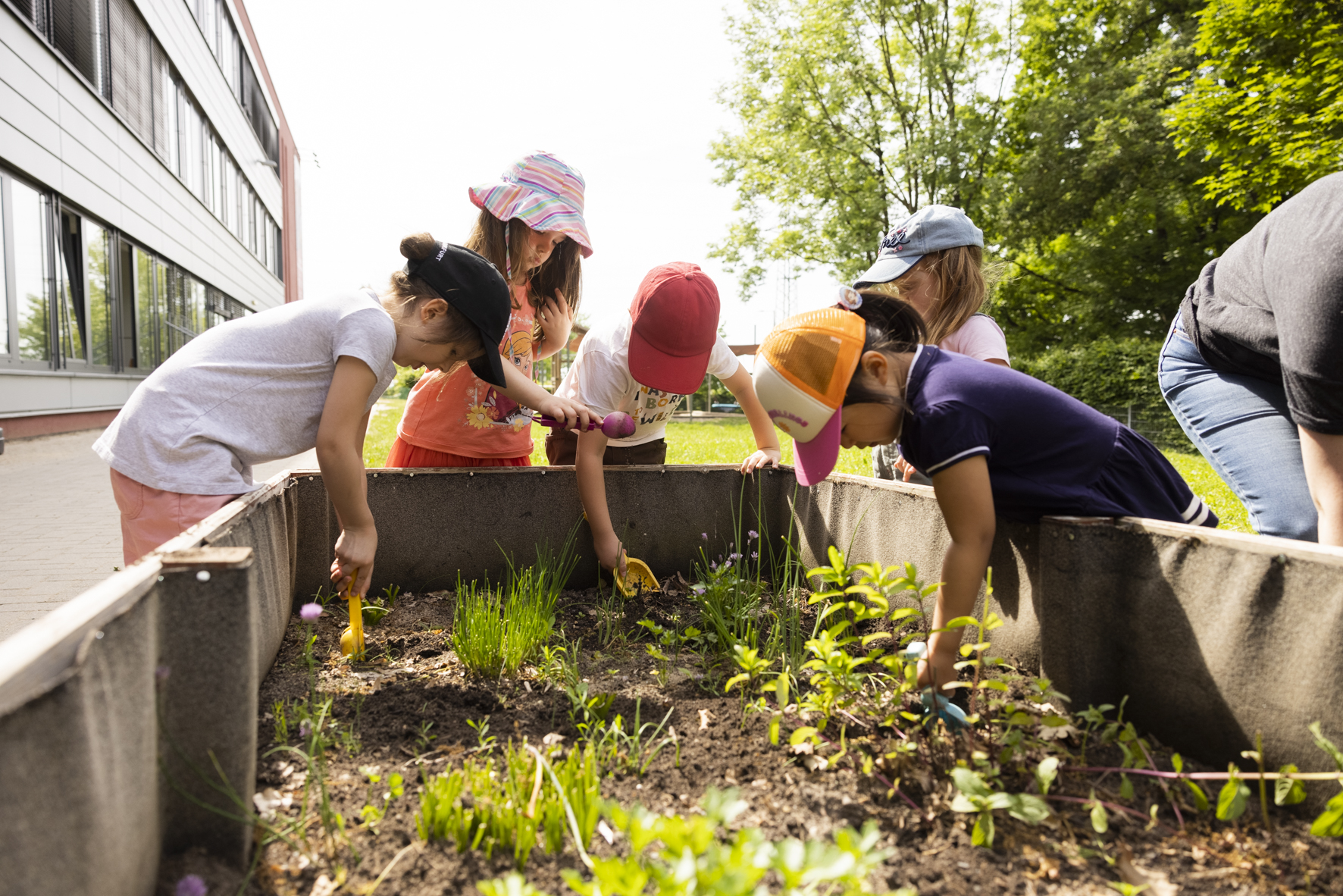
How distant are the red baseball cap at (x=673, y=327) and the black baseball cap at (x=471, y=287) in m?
0.48

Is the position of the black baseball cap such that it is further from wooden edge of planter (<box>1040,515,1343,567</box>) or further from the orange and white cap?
wooden edge of planter (<box>1040,515,1343,567</box>)

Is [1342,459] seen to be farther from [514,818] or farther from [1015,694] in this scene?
[514,818]

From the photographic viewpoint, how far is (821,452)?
5.41 feet

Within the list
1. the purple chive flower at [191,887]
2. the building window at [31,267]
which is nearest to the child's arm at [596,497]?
the purple chive flower at [191,887]

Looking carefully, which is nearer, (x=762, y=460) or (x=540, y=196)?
(x=540, y=196)

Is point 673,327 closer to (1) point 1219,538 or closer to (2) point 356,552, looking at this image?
(2) point 356,552

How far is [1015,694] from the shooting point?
167 centimetres

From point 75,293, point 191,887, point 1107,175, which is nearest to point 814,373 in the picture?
point 191,887

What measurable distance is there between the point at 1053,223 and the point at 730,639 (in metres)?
17.9

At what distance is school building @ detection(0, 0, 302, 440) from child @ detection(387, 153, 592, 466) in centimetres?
389

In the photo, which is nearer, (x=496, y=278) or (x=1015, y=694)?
(x=1015, y=694)

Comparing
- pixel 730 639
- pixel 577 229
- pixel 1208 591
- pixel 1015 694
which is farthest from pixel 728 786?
pixel 577 229

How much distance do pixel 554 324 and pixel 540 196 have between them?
54cm

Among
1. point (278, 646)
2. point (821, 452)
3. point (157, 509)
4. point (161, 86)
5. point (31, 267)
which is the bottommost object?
point (278, 646)
